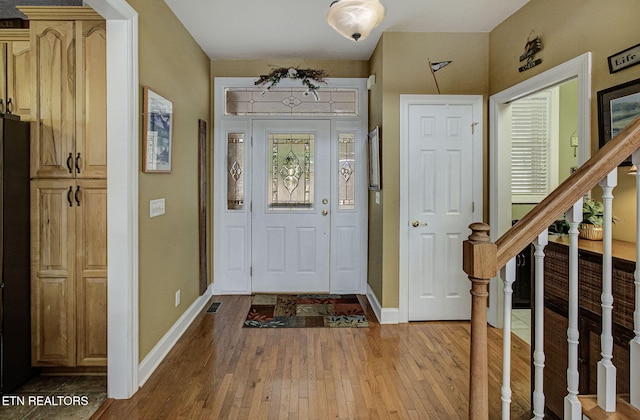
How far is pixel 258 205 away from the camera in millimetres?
4617

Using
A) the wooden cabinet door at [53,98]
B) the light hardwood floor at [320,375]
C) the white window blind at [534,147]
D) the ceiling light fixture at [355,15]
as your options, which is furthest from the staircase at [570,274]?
the white window blind at [534,147]

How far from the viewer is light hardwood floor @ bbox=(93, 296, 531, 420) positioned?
2.26m

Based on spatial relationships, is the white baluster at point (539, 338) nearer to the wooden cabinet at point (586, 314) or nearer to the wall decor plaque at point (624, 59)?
the wooden cabinet at point (586, 314)

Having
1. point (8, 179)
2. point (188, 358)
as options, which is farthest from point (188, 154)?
point (188, 358)

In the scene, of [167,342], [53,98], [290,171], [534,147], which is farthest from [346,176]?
[53,98]

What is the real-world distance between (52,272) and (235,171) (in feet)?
7.70

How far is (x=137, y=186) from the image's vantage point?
247 cm

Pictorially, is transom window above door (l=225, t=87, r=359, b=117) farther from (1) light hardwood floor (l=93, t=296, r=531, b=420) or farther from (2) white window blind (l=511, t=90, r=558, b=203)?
(1) light hardwood floor (l=93, t=296, r=531, b=420)

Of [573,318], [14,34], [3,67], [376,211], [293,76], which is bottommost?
[573,318]

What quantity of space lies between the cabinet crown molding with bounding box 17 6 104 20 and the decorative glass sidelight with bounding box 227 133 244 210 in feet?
7.08

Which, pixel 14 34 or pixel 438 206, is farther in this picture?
pixel 438 206

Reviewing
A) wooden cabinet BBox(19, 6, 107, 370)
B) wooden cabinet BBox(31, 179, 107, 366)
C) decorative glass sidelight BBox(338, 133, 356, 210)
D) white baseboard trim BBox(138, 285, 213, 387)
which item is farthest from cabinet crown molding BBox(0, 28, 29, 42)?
decorative glass sidelight BBox(338, 133, 356, 210)

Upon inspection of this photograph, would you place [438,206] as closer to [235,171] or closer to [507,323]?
[235,171]

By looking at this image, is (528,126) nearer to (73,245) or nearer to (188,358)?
(188,358)
